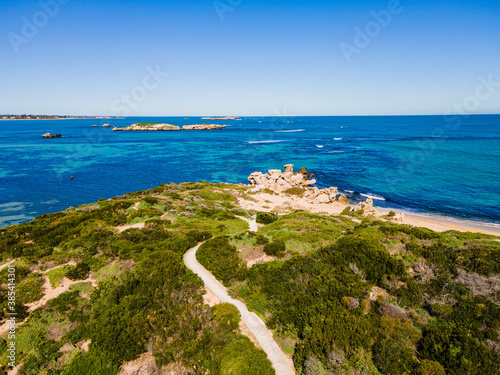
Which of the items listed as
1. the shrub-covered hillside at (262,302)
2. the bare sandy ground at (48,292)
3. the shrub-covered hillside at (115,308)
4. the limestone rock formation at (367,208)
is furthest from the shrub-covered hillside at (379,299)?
the limestone rock formation at (367,208)

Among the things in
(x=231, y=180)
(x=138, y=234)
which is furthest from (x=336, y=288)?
(x=231, y=180)

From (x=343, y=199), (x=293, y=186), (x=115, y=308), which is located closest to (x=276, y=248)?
(x=115, y=308)

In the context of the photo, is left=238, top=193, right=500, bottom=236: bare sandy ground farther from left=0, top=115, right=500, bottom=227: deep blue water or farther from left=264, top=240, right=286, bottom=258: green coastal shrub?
left=264, top=240, right=286, bottom=258: green coastal shrub

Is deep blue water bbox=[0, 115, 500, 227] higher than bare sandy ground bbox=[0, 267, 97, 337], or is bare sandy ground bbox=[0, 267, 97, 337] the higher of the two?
bare sandy ground bbox=[0, 267, 97, 337]

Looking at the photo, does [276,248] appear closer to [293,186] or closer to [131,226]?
[131,226]

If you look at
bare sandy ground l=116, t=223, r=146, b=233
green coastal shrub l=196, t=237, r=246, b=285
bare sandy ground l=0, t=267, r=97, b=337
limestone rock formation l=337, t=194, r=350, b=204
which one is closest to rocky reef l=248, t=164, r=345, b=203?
limestone rock formation l=337, t=194, r=350, b=204
